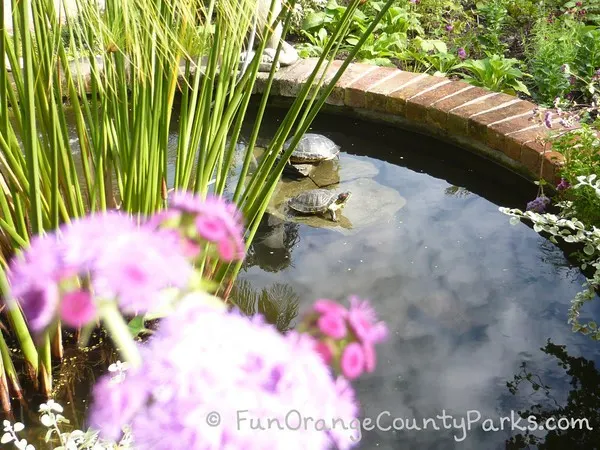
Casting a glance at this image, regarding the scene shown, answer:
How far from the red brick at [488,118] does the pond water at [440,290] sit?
0.31 ft

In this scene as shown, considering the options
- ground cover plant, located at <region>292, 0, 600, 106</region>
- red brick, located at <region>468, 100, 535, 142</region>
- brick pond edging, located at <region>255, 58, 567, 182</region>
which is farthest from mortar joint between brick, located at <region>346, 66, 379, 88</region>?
red brick, located at <region>468, 100, 535, 142</region>

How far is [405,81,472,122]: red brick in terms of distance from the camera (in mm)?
2557

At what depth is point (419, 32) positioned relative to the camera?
3.71m

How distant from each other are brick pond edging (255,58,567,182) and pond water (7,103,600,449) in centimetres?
9

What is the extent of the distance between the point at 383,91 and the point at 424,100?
0.20m

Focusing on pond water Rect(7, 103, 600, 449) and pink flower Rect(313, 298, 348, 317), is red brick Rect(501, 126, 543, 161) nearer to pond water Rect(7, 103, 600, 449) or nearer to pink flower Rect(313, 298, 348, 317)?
pond water Rect(7, 103, 600, 449)

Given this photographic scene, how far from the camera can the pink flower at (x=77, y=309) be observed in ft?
0.71

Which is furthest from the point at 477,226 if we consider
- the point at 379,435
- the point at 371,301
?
the point at 379,435

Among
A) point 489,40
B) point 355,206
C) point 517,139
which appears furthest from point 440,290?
point 489,40

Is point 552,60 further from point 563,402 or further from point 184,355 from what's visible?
point 184,355

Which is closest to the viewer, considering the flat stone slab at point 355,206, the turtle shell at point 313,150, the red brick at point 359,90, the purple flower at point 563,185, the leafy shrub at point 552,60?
the purple flower at point 563,185

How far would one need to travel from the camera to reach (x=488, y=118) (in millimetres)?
2377

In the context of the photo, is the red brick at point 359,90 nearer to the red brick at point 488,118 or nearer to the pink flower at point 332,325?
Answer: the red brick at point 488,118

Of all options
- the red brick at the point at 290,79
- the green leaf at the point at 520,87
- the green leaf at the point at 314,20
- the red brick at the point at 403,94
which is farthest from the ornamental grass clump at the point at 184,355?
the green leaf at the point at 314,20
